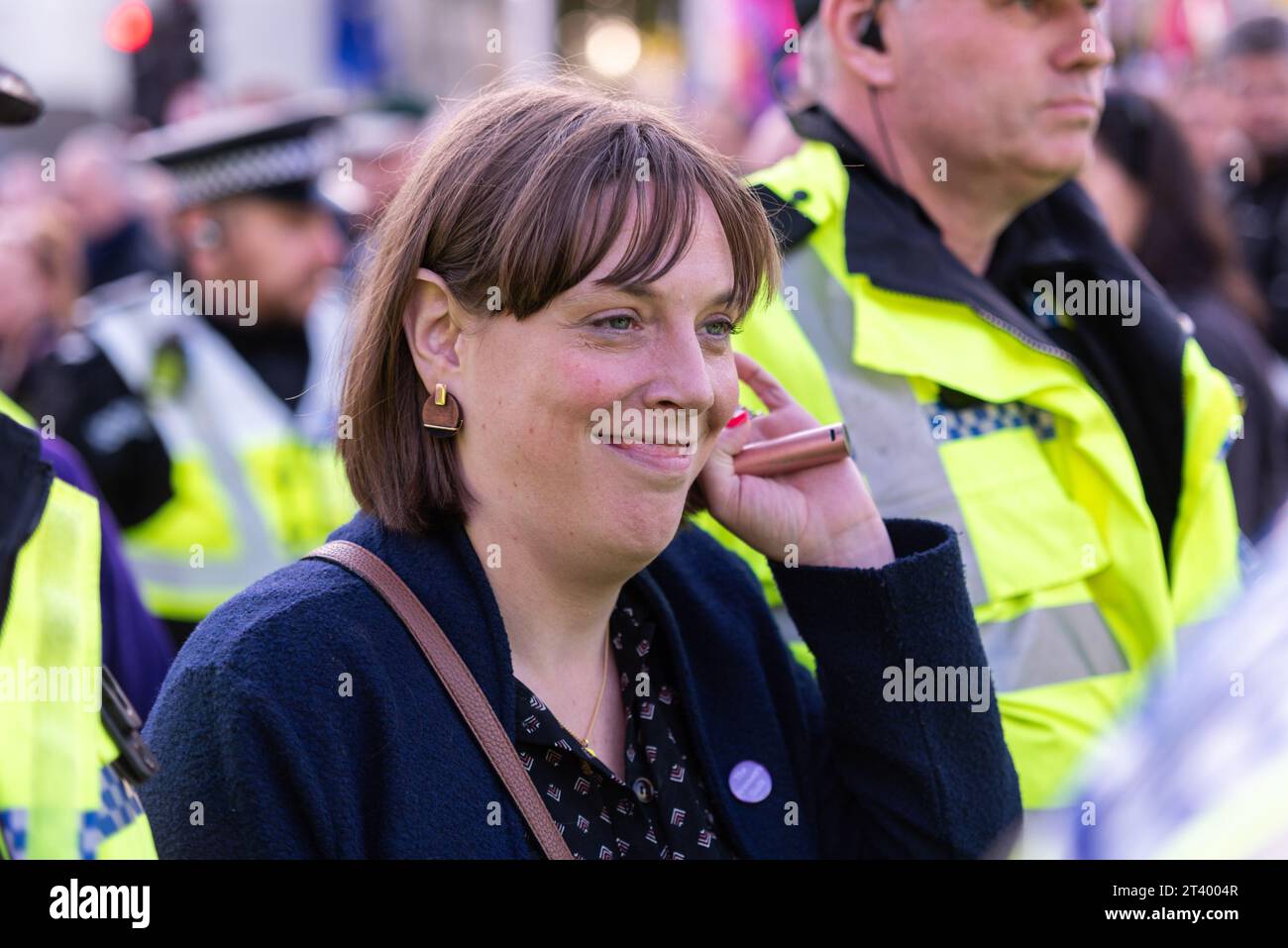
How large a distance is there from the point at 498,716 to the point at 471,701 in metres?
0.04

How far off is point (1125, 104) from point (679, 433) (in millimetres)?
3120

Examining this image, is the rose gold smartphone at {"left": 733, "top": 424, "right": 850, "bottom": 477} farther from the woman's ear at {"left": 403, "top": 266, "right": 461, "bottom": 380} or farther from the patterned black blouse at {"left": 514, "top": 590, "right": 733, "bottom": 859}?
the woman's ear at {"left": 403, "top": 266, "right": 461, "bottom": 380}

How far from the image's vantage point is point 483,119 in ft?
6.91

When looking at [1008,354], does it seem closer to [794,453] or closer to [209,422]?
[794,453]

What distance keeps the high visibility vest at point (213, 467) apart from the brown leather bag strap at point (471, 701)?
2.15 m

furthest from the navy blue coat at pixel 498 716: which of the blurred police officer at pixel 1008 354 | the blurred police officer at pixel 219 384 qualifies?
the blurred police officer at pixel 219 384

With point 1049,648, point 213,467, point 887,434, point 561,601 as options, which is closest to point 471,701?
point 561,601

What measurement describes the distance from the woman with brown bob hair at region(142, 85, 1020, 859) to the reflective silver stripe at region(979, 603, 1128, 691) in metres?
0.24

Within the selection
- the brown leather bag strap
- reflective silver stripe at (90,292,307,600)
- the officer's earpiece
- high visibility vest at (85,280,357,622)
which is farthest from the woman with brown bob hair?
reflective silver stripe at (90,292,307,600)

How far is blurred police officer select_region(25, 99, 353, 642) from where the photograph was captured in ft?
13.8

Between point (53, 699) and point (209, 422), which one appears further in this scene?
point (209, 422)

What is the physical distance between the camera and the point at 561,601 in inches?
82.3

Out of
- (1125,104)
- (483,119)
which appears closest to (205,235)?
(1125,104)

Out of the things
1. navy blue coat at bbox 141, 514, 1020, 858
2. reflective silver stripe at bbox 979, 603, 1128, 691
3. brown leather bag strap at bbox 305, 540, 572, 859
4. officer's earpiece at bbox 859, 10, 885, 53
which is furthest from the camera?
officer's earpiece at bbox 859, 10, 885, 53
